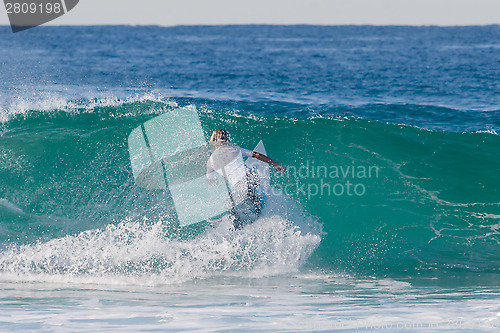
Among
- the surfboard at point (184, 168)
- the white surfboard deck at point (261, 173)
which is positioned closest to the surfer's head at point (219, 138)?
the surfboard at point (184, 168)

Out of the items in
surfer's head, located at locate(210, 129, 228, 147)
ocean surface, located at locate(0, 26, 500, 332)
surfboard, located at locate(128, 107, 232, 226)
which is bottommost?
ocean surface, located at locate(0, 26, 500, 332)

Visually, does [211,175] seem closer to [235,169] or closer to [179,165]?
[235,169]

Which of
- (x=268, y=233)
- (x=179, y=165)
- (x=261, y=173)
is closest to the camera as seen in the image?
(x=268, y=233)

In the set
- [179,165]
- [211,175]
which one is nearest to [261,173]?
[211,175]

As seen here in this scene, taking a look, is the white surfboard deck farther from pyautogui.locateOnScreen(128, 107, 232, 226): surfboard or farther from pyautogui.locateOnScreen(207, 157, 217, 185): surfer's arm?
pyautogui.locateOnScreen(207, 157, 217, 185): surfer's arm

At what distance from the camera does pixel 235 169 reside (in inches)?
332

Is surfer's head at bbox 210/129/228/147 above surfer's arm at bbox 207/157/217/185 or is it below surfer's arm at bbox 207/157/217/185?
above

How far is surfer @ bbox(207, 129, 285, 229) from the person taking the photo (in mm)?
8391

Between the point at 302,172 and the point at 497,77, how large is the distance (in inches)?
788

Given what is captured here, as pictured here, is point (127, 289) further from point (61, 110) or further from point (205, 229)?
point (61, 110)

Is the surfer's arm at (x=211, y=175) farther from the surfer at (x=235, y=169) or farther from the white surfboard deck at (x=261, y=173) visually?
the white surfboard deck at (x=261, y=173)

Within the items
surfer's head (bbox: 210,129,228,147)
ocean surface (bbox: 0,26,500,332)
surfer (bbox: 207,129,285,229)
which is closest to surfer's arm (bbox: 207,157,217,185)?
surfer (bbox: 207,129,285,229)

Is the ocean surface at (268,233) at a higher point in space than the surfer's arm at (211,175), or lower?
lower

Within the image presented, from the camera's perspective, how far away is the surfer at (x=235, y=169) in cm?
839
